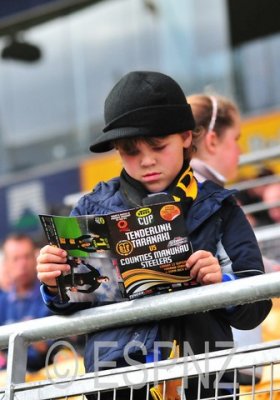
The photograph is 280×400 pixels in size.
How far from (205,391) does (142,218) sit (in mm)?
500

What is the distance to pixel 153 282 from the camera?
9.78ft

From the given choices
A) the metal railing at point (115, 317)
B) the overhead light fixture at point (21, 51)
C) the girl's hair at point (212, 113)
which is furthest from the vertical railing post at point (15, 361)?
the overhead light fixture at point (21, 51)

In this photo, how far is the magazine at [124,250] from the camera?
291cm

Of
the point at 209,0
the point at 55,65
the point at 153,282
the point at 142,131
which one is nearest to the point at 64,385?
the point at 153,282

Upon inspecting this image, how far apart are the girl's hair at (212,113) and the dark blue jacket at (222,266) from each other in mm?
1028

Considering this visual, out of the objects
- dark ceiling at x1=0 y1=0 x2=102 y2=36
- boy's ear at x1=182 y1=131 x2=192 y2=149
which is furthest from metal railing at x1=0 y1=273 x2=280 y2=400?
dark ceiling at x1=0 y1=0 x2=102 y2=36

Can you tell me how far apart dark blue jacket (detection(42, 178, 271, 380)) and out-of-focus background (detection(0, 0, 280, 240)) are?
8.71 metres

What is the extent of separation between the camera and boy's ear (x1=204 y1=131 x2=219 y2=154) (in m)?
4.12

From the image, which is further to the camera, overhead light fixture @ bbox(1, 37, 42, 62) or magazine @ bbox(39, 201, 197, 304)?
overhead light fixture @ bbox(1, 37, 42, 62)

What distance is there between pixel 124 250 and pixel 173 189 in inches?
10.6

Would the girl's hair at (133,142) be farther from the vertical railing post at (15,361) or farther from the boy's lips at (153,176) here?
the vertical railing post at (15,361)

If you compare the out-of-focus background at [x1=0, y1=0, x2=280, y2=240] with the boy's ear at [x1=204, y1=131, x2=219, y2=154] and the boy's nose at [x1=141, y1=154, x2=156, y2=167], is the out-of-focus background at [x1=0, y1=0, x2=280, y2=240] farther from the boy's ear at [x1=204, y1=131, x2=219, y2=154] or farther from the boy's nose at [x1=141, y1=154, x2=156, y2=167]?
the boy's nose at [x1=141, y1=154, x2=156, y2=167]

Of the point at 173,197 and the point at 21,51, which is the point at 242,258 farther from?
the point at 21,51

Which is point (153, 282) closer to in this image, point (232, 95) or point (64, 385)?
point (64, 385)
